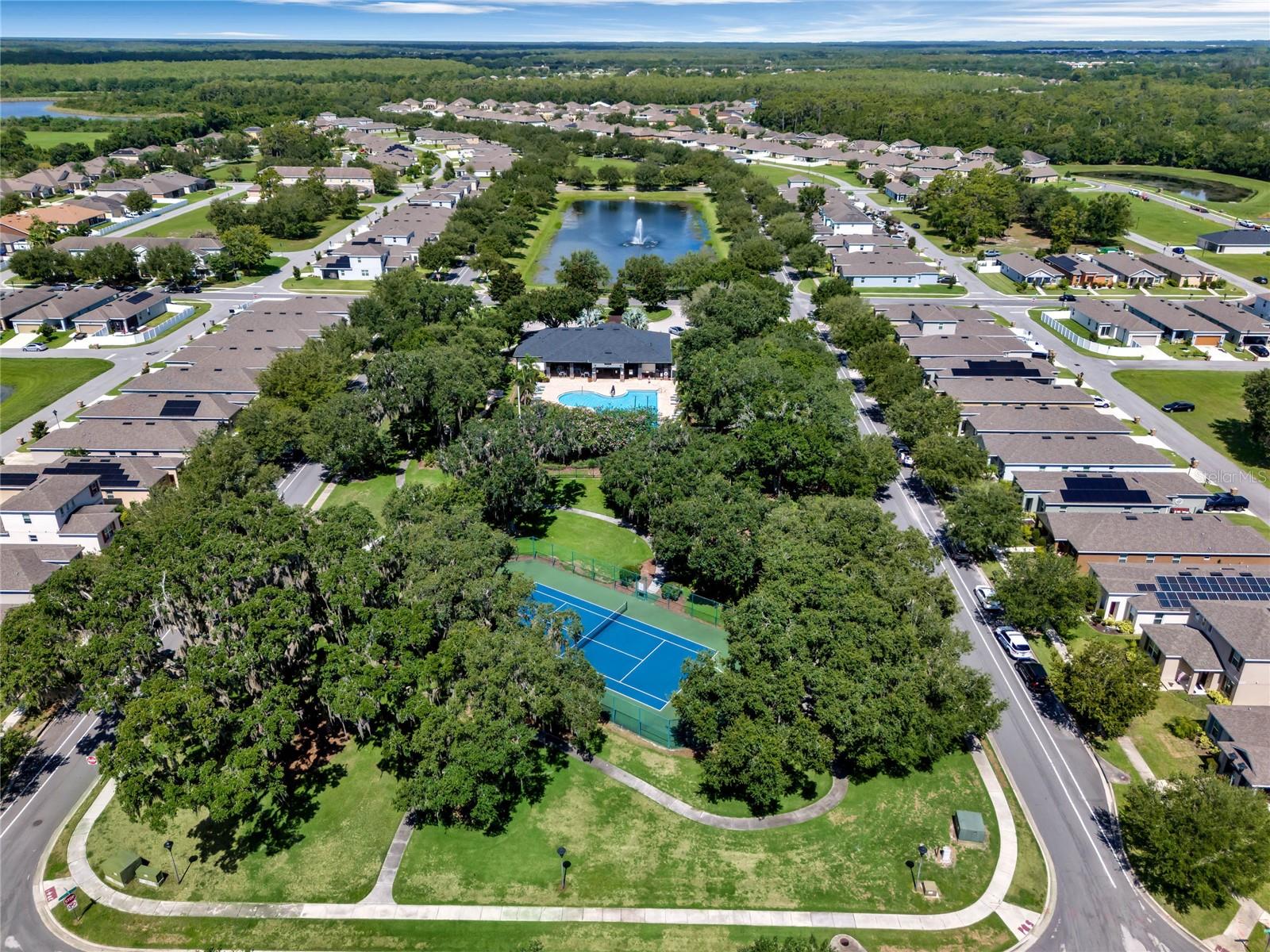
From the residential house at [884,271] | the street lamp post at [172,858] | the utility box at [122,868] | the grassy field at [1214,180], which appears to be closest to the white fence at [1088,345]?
the residential house at [884,271]

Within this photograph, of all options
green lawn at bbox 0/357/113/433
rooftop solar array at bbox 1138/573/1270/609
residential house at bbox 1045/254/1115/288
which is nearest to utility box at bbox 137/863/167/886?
rooftop solar array at bbox 1138/573/1270/609

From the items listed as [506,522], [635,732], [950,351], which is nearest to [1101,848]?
[635,732]

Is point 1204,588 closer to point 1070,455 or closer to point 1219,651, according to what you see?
point 1219,651

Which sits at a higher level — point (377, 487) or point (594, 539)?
point (594, 539)

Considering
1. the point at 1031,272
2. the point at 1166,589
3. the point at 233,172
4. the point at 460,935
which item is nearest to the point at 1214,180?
the point at 1031,272

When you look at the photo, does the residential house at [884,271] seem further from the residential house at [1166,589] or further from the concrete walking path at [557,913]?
the concrete walking path at [557,913]

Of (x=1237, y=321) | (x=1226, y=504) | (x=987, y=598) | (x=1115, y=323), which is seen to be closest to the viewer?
(x=987, y=598)
